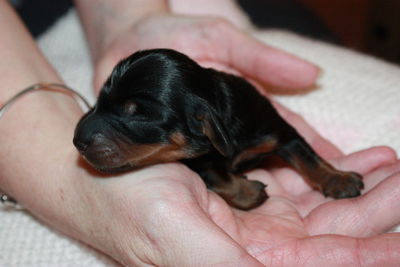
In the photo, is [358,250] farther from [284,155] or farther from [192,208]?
[284,155]

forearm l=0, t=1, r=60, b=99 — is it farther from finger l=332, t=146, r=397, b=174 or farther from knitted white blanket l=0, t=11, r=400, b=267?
finger l=332, t=146, r=397, b=174

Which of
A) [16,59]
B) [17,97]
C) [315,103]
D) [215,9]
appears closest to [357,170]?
[315,103]

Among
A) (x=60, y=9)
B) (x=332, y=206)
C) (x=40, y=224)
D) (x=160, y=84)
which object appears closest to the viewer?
(x=160, y=84)

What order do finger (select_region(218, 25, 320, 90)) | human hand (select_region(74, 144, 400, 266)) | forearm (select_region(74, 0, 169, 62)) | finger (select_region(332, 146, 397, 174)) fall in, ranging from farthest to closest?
1. forearm (select_region(74, 0, 169, 62))
2. finger (select_region(218, 25, 320, 90))
3. finger (select_region(332, 146, 397, 174))
4. human hand (select_region(74, 144, 400, 266))

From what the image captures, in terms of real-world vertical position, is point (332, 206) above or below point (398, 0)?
above

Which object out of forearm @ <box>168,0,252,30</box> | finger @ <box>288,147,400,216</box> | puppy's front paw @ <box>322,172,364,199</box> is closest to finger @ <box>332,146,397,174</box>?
finger @ <box>288,147,400,216</box>

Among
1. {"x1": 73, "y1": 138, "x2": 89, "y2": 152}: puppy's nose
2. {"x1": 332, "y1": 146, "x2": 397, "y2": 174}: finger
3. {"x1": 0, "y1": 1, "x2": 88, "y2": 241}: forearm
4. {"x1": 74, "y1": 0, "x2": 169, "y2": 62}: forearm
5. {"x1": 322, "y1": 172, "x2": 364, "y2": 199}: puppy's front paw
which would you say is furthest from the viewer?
{"x1": 74, "y1": 0, "x2": 169, "y2": 62}: forearm

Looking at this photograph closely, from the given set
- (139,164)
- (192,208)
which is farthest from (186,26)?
(192,208)
